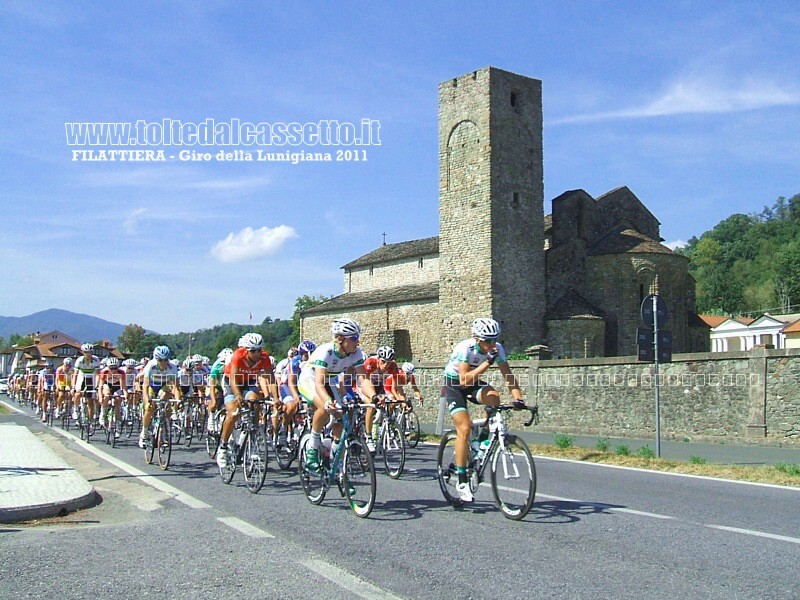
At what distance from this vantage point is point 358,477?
847 cm

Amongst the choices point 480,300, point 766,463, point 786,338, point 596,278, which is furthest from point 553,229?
point 766,463

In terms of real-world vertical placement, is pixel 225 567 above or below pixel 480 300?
below

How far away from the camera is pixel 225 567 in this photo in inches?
240

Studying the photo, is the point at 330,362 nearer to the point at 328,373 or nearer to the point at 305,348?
the point at 328,373

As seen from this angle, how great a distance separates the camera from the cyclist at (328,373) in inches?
344

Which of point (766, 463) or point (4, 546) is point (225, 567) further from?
point (766, 463)

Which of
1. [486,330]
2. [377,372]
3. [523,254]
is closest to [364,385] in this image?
[377,372]

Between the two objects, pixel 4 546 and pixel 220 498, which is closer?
pixel 4 546

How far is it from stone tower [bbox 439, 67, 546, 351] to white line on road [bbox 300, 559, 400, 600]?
41.6 meters

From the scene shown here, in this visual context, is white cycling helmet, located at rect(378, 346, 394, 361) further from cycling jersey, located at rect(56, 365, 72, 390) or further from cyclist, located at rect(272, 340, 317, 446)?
cycling jersey, located at rect(56, 365, 72, 390)

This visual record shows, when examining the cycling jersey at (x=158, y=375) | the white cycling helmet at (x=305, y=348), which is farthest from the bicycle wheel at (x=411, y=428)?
the cycling jersey at (x=158, y=375)

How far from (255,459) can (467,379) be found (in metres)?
3.48

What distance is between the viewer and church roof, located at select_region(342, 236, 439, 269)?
62.9 m

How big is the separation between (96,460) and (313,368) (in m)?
7.57
